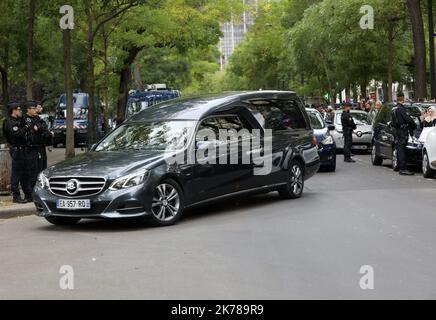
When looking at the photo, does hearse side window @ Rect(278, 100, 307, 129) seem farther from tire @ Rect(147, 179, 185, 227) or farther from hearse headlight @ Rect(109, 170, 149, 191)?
hearse headlight @ Rect(109, 170, 149, 191)

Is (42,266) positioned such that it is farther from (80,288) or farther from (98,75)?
(98,75)

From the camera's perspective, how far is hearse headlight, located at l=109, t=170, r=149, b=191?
31.4ft

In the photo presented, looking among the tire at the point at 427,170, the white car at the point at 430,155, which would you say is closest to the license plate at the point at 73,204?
the white car at the point at 430,155

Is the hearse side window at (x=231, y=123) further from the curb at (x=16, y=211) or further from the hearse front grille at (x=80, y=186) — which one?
the curb at (x=16, y=211)

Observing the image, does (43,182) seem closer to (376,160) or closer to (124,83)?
(376,160)

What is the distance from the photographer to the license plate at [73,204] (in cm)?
962

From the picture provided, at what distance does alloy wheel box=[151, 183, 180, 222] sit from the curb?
9.79 feet

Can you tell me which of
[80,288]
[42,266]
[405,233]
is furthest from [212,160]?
[80,288]

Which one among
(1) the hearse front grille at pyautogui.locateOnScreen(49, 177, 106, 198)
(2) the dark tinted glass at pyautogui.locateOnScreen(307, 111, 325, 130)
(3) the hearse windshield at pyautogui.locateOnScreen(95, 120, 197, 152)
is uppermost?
(3) the hearse windshield at pyautogui.locateOnScreen(95, 120, 197, 152)

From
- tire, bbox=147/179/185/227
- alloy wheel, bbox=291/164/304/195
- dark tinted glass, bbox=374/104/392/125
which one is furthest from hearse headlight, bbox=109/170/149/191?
dark tinted glass, bbox=374/104/392/125

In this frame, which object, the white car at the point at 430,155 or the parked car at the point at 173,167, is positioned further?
the white car at the point at 430,155

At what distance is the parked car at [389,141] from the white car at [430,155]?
91 cm
